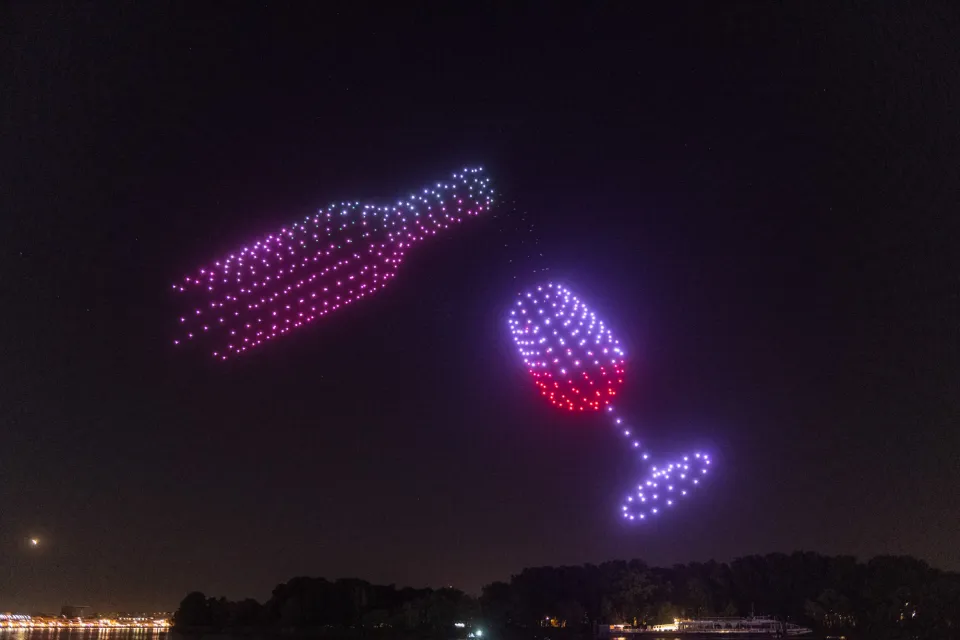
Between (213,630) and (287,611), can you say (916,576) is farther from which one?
(213,630)

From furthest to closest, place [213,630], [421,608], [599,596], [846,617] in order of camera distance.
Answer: [213,630] → [421,608] → [599,596] → [846,617]

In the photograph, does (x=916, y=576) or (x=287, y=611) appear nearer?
(x=916, y=576)

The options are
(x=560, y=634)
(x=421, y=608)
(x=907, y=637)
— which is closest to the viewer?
(x=907, y=637)

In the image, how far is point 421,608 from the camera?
11912 cm

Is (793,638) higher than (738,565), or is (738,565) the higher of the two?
(738,565)

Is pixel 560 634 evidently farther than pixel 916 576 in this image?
Yes

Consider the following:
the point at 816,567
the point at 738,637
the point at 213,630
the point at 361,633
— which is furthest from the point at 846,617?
the point at 213,630

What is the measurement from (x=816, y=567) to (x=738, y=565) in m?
9.92

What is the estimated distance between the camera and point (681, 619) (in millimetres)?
109062

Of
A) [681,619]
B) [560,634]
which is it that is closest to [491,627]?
[560,634]

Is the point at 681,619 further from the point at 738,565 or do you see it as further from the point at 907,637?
the point at 907,637

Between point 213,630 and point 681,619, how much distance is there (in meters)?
72.8

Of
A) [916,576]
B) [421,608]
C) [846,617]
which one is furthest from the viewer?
[421,608]

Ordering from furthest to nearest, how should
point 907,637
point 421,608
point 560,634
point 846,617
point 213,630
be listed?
1. point 213,630
2. point 421,608
3. point 560,634
4. point 846,617
5. point 907,637
